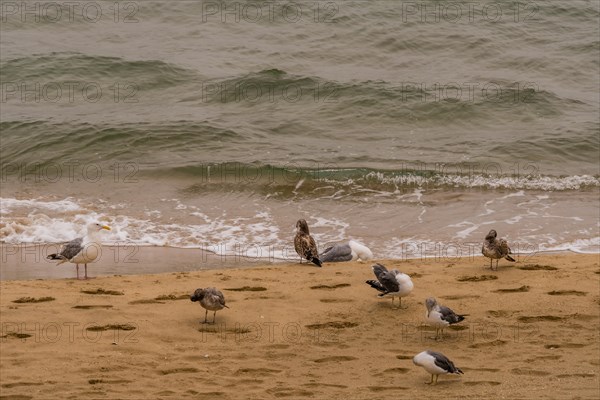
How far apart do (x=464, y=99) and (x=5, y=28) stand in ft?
41.3

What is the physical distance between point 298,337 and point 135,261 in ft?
13.7

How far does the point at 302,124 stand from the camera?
1989 centimetres

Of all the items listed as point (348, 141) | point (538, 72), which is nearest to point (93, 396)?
point (348, 141)

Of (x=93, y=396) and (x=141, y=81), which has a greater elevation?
(x=141, y=81)

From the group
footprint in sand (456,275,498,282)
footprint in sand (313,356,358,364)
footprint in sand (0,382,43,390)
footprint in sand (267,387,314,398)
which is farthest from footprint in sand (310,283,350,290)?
footprint in sand (0,382,43,390)

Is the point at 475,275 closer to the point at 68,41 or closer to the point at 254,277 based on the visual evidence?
the point at 254,277

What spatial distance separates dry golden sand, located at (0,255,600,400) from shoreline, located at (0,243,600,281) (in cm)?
89

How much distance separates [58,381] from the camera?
784 cm

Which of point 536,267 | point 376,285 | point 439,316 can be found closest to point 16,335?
point 376,285

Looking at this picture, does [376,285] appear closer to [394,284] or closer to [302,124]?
[394,284]

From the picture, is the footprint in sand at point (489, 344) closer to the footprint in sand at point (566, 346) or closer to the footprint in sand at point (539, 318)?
the footprint in sand at point (566, 346)

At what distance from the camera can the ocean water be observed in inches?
572

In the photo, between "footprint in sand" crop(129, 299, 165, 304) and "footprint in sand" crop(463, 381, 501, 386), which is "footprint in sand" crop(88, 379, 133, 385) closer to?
"footprint in sand" crop(129, 299, 165, 304)

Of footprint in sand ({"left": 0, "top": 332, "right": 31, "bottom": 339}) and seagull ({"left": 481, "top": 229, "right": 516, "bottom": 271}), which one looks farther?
seagull ({"left": 481, "top": 229, "right": 516, "bottom": 271})
